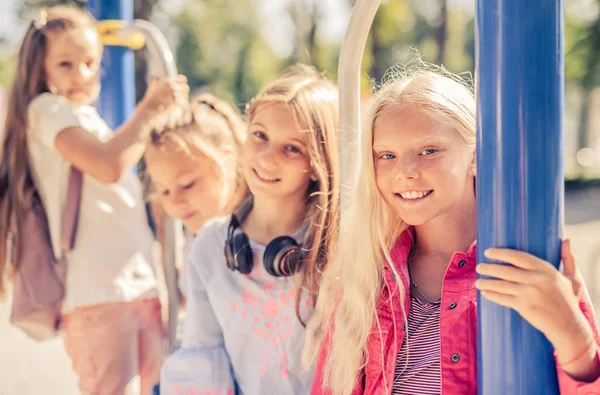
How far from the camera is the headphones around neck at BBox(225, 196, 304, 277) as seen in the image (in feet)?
6.61

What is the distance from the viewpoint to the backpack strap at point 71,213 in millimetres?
2646

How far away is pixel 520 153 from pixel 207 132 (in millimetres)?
1700

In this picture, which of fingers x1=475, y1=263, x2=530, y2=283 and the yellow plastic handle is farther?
the yellow plastic handle

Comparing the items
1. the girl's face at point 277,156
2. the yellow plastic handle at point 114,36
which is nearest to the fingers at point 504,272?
the girl's face at point 277,156

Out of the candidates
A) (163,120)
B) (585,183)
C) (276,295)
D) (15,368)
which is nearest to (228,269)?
(276,295)

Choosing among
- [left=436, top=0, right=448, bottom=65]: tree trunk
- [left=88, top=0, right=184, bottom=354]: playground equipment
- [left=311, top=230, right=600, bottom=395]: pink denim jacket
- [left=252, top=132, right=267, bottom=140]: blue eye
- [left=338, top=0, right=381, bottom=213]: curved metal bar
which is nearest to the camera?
[left=311, top=230, right=600, bottom=395]: pink denim jacket

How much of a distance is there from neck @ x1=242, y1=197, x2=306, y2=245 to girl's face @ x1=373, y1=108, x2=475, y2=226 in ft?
1.89

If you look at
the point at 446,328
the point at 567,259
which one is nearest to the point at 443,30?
the point at 446,328

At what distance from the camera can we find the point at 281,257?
201cm

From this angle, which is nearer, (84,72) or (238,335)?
(238,335)

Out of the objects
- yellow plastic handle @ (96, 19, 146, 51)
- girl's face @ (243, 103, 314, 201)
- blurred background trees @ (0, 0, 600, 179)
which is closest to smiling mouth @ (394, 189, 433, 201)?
girl's face @ (243, 103, 314, 201)

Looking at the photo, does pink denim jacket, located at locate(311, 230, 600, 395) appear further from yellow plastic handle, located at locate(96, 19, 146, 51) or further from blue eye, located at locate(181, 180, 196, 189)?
yellow plastic handle, located at locate(96, 19, 146, 51)

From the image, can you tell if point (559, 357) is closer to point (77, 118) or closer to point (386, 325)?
point (386, 325)

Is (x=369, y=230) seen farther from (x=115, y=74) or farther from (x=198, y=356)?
(x=115, y=74)
